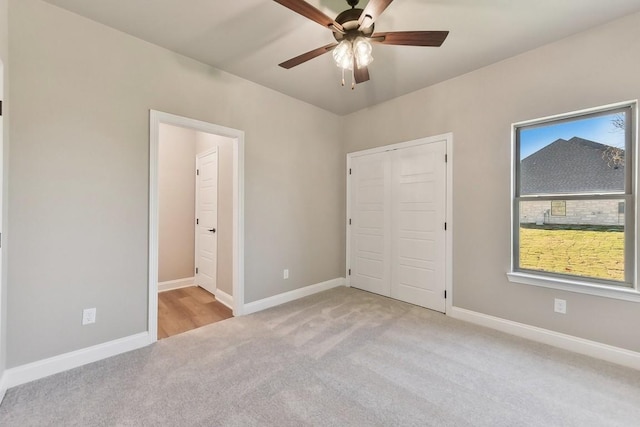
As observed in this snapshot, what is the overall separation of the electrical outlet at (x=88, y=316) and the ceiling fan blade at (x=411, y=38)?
297cm

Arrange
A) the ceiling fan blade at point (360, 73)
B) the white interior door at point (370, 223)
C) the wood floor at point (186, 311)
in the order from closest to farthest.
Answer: the ceiling fan blade at point (360, 73)
the wood floor at point (186, 311)
the white interior door at point (370, 223)

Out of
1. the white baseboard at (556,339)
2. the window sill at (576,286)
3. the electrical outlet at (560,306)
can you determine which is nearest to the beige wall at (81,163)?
the white baseboard at (556,339)

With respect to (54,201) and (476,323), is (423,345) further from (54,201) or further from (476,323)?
(54,201)

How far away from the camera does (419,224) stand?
3387 millimetres

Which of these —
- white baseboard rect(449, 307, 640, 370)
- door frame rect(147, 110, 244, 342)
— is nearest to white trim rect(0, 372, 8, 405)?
door frame rect(147, 110, 244, 342)

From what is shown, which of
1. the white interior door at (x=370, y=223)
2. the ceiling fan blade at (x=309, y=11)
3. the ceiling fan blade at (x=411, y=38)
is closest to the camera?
the ceiling fan blade at (x=309, y=11)

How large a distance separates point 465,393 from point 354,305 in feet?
5.60

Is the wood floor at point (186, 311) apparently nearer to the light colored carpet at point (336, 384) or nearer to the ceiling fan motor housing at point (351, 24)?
the light colored carpet at point (336, 384)

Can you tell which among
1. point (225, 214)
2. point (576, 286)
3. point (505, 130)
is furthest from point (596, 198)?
point (225, 214)

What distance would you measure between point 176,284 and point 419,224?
148 inches

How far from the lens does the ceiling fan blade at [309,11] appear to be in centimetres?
141

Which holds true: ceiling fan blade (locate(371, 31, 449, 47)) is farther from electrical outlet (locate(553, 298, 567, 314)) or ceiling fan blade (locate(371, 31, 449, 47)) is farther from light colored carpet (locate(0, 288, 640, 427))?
electrical outlet (locate(553, 298, 567, 314))

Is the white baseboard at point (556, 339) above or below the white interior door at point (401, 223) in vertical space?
below

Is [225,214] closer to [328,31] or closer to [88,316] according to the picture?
[88,316]
